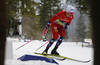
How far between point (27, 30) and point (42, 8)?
1125 centimetres

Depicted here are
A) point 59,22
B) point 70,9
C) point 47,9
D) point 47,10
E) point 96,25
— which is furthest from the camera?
point 47,9

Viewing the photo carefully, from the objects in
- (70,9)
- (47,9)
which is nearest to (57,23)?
(70,9)

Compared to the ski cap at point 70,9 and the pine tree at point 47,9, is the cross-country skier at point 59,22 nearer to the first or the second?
the ski cap at point 70,9

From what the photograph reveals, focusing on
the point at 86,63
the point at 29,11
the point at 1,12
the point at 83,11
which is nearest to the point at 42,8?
the point at 83,11

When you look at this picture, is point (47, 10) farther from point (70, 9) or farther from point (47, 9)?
point (70, 9)

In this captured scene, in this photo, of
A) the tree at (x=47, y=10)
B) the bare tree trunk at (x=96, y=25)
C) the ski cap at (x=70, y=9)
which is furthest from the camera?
the tree at (x=47, y=10)

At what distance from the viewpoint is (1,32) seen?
69 cm

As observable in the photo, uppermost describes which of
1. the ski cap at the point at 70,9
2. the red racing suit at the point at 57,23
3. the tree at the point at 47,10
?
the tree at the point at 47,10

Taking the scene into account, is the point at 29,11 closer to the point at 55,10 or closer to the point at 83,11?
the point at 83,11

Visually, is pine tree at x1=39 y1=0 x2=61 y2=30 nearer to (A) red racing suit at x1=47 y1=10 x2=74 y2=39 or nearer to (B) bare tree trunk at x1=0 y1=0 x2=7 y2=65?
(A) red racing suit at x1=47 y1=10 x2=74 y2=39

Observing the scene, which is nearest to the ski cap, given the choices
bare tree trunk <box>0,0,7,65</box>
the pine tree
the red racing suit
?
the red racing suit

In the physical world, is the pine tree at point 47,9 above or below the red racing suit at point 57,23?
above

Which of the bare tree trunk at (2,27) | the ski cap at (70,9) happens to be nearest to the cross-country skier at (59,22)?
the ski cap at (70,9)

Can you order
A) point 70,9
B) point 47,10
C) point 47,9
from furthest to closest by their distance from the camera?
1. point 47,9
2. point 47,10
3. point 70,9
